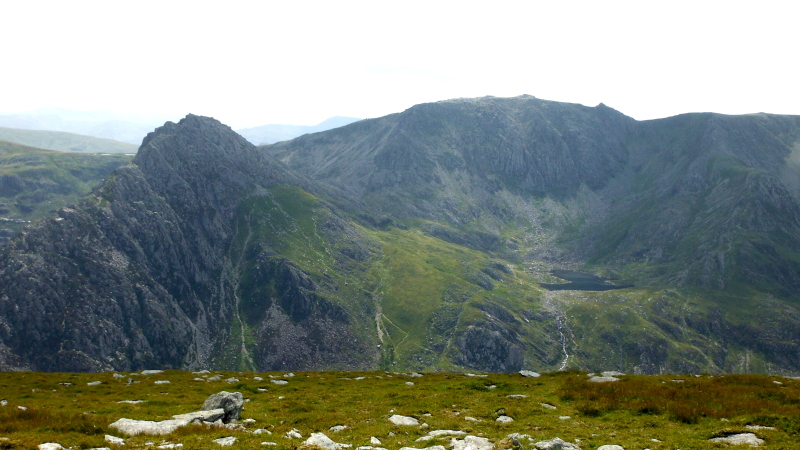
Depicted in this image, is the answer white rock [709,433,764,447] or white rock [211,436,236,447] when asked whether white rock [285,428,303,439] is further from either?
white rock [709,433,764,447]

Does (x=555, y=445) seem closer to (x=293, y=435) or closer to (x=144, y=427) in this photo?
(x=293, y=435)

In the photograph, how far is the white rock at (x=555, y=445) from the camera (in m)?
21.6

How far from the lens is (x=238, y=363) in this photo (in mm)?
184375

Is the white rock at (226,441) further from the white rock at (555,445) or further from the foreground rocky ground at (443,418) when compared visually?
the white rock at (555,445)

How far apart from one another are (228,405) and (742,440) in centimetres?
Answer: 3088

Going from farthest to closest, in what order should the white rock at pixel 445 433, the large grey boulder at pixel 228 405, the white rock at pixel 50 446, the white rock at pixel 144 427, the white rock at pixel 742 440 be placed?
the large grey boulder at pixel 228 405 → the white rock at pixel 445 433 → the white rock at pixel 144 427 → the white rock at pixel 742 440 → the white rock at pixel 50 446

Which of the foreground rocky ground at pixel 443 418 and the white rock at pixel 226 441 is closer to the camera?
the white rock at pixel 226 441

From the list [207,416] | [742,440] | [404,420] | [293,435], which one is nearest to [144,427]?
[207,416]

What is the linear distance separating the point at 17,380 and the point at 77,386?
45.6ft

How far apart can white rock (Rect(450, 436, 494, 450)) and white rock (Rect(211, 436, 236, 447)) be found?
11.5 m

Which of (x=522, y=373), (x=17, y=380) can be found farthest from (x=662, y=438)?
(x=17, y=380)

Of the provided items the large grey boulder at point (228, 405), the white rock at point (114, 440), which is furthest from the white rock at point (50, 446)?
the large grey boulder at point (228, 405)

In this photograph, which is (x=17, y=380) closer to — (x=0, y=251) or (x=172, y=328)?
(x=172, y=328)

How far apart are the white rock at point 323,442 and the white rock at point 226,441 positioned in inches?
149
